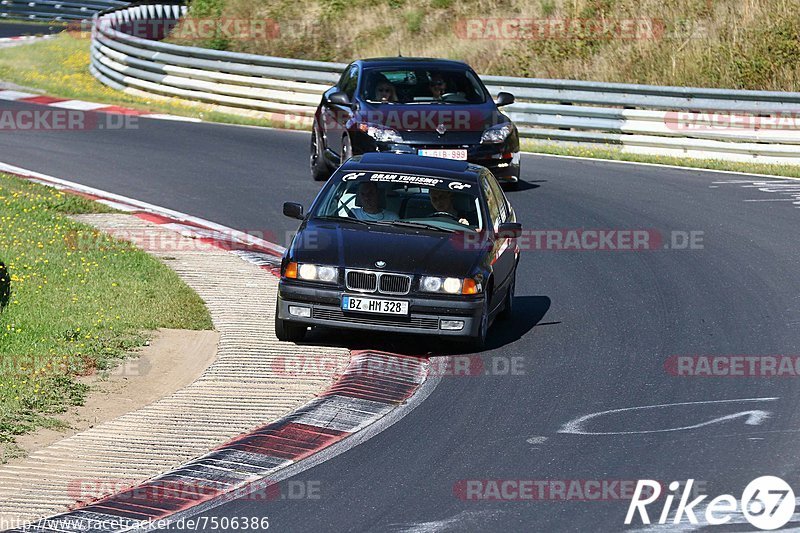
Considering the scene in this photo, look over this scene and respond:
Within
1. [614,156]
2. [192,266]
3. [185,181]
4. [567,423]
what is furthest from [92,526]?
[614,156]

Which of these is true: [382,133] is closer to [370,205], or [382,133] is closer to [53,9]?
[370,205]

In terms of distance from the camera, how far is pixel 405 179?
40.2ft

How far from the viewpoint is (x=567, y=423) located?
934cm

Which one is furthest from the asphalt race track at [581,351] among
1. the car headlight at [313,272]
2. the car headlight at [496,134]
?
the car headlight at [496,134]

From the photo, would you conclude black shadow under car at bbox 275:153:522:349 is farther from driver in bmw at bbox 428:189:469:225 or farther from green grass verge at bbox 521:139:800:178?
green grass verge at bbox 521:139:800:178

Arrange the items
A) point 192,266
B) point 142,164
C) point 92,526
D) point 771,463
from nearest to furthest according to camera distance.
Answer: point 92,526, point 771,463, point 192,266, point 142,164

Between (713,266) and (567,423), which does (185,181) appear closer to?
(713,266)

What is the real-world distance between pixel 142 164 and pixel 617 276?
8.88 metres

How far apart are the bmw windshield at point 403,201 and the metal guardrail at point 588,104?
10625 mm

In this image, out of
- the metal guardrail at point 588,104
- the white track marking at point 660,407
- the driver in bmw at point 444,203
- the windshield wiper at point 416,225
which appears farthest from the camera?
the metal guardrail at point 588,104

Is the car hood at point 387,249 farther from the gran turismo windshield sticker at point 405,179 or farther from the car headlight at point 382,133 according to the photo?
the car headlight at point 382,133

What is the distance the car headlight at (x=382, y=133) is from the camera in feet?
58.8

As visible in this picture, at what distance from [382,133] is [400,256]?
6.99m

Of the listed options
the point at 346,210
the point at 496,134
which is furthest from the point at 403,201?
the point at 496,134
